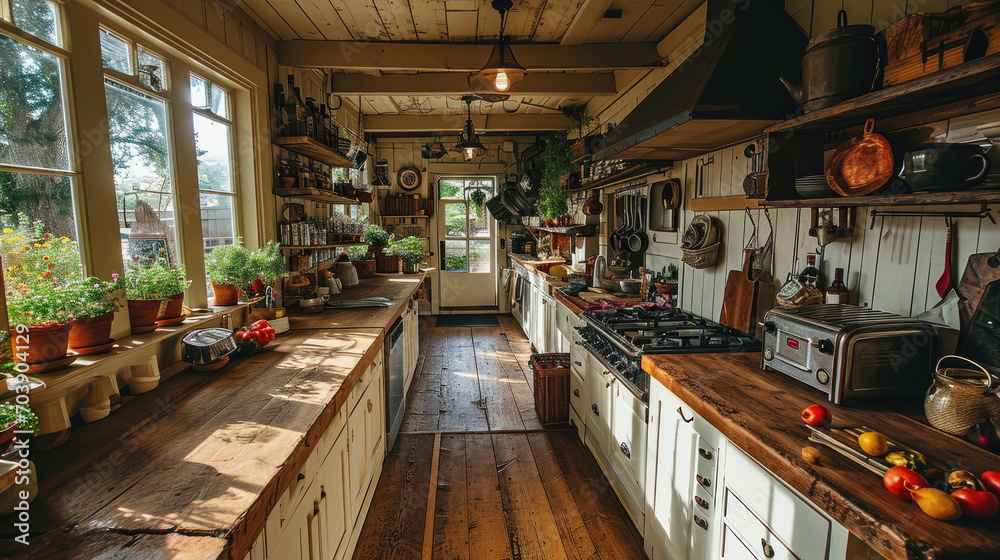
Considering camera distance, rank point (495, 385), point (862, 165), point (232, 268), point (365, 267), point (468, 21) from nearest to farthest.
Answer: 1. point (862, 165)
2. point (232, 268)
3. point (468, 21)
4. point (495, 385)
5. point (365, 267)

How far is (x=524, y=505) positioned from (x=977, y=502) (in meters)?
2.02

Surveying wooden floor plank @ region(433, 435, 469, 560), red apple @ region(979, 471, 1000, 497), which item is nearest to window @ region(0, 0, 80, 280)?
wooden floor plank @ region(433, 435, 469, 560)

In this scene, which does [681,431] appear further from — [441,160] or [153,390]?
[441,160]

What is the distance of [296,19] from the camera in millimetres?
2982

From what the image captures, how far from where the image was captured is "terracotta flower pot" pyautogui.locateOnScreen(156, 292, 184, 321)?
1.93 metres

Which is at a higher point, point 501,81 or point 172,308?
point 501,81

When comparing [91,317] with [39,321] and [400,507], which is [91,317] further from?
[400,507]

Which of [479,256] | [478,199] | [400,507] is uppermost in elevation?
[478,199]

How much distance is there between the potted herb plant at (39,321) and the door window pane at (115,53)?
97 centimetres

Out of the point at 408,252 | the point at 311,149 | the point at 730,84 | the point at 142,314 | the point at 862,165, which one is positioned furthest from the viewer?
the point at 408,252

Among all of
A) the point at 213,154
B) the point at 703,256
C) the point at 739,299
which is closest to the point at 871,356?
the point at 739,299

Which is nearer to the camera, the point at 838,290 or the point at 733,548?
the point at 733,548

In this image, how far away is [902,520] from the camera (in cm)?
91

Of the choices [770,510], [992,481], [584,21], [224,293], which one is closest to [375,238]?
[224,293]
